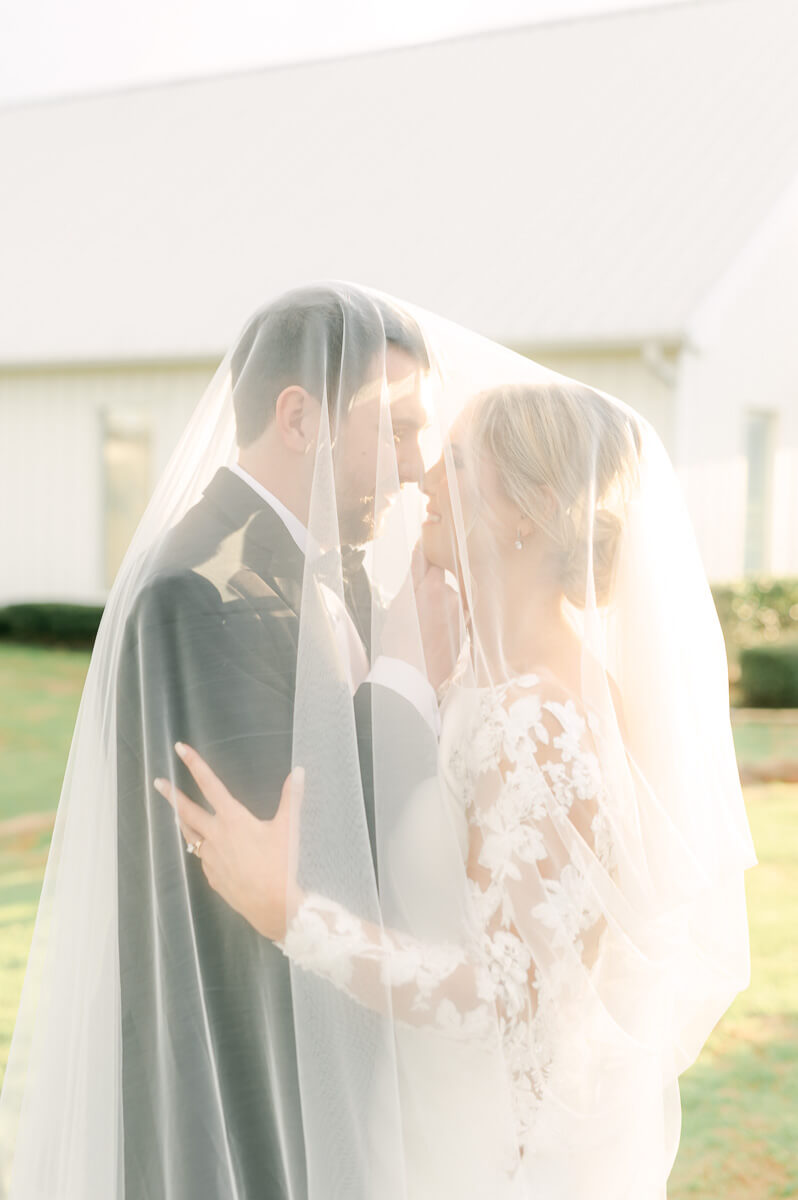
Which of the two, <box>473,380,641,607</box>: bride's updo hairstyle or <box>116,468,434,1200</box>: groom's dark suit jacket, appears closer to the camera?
<box>116,468,434,1200</box>: groom's dark suit jacket

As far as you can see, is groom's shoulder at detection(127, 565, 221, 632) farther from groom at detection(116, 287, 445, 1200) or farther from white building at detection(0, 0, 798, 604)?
white building at detection(0, 0, 798, 604)

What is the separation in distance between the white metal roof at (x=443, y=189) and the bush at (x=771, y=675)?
3359 millimetres

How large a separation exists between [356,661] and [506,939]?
2.01 ft

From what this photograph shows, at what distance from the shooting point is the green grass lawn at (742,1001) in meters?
4.36

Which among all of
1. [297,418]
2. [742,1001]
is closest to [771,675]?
[742,1001]

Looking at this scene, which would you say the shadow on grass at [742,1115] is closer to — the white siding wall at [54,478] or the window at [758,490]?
the window at [758,490]

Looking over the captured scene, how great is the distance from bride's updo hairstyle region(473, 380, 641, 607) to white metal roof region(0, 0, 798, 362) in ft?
32.0

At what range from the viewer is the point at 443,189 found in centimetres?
1496

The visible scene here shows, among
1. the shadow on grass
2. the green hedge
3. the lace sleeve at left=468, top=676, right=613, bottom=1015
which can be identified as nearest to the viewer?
the lace sleeve at left=468, top=676, right=613, bottom=1015

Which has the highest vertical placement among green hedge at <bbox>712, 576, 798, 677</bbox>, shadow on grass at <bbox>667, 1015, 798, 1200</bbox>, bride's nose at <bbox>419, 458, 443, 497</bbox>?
bride's nose at <bbox>419, 458, 443, 497</bbox>

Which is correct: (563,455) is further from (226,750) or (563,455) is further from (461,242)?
(461,242)

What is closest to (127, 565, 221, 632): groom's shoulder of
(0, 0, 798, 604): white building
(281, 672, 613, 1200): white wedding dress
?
(281, 672, 613, 1200): white wedding dress

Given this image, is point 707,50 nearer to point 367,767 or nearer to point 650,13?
point 650,13

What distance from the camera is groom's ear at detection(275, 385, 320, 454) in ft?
7.83
